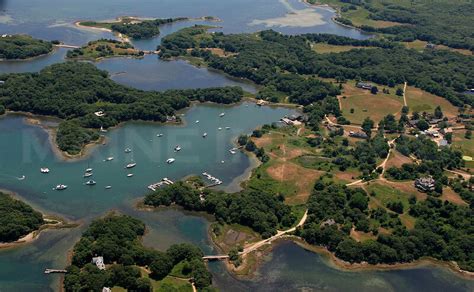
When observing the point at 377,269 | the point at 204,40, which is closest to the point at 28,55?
the point at 204,40

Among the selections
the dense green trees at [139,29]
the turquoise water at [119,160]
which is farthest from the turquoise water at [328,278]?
the dense green trees at [139,29]

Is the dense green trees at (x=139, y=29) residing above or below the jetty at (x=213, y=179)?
above

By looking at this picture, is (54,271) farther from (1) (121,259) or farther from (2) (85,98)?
(2) (85,98)

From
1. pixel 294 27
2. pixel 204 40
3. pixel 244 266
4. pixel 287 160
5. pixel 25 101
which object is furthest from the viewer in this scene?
pixel 294 27

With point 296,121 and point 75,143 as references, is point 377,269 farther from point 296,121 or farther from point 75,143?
point 75,143

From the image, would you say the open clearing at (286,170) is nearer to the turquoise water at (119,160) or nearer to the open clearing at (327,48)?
the turquoise water at (119,160)

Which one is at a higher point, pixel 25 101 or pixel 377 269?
pixel 25 101

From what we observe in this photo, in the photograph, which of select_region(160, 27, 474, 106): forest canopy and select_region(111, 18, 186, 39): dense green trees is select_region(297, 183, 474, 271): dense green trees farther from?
select_region(111, 18, 186, 39): dense green trees
